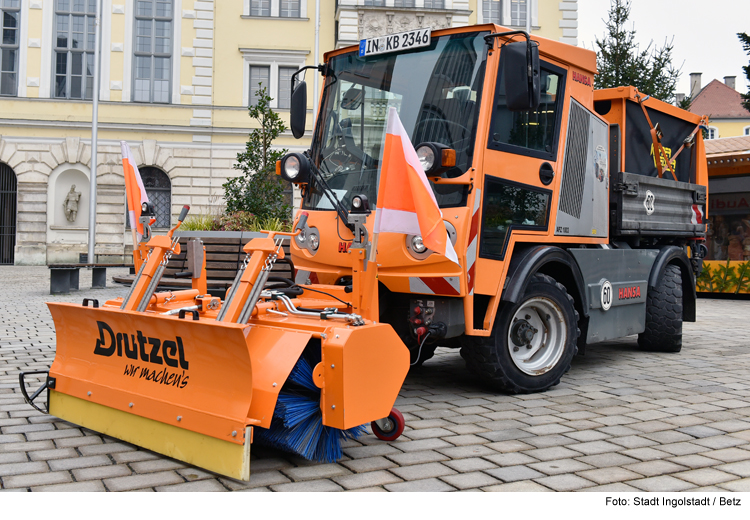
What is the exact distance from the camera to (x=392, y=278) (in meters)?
5.14

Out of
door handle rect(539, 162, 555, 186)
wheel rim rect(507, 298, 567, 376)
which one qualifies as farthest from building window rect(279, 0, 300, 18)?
wheel rim rect(507, 298, 567, 376)

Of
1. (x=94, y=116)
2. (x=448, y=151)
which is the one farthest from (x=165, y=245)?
(x=94, y=116)

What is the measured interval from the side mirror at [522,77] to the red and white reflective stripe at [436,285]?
1257 mm

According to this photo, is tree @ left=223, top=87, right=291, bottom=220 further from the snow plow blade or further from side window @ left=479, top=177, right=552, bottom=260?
the snow plow blade

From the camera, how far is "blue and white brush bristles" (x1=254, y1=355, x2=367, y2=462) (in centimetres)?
375

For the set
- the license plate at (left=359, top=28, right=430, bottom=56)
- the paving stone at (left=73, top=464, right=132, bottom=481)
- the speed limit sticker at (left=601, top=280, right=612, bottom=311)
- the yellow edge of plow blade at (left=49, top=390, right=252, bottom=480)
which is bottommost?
the paving stone at (left=73, top=464, right=132, bottom=481)

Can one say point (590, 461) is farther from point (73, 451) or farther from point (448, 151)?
point (73, 451)

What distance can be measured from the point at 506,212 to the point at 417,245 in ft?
2.78

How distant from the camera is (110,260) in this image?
26219mm

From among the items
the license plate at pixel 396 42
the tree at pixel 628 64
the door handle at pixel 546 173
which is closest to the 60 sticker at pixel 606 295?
the door handle at pixel 546 173

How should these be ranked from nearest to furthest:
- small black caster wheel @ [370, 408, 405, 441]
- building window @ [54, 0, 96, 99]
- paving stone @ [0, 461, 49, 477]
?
paving stone @ [0, 461, 49, 477], small black caster wheel @ [370, 408, 405, 441], building window @ [54, 0, 96, 99]

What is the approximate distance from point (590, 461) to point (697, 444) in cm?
85

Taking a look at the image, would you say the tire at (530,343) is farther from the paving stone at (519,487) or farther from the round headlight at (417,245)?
the paving stone at (519,487)

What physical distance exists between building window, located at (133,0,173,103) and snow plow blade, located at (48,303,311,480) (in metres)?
24.3
